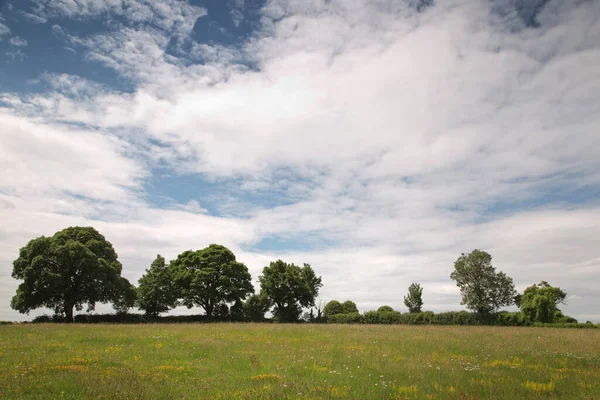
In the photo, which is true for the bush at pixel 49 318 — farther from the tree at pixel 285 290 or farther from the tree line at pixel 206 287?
the tree at pixel 285 290

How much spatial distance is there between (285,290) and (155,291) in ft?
76.3

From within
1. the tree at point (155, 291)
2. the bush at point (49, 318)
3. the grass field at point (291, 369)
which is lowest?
the bush at point (49, 318)

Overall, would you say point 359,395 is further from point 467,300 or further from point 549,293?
point 467,300

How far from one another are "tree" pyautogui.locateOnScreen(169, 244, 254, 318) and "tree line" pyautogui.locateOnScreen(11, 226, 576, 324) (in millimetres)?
146

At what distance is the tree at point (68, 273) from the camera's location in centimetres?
4044

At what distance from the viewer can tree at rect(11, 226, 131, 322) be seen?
4044 centimetres

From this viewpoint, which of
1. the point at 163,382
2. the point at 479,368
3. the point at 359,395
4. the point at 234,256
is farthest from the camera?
the point at 234,256

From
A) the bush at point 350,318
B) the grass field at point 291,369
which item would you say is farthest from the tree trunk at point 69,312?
the bush at point 350,318

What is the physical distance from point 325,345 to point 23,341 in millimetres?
17414

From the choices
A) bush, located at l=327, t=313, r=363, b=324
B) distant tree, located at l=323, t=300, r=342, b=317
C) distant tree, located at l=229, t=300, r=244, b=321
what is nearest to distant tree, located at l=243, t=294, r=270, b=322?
distant tree, located at l=229, t=300, r=244, b=321

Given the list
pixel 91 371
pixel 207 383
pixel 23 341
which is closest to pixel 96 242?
pixel 23 341

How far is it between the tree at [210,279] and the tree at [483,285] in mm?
38096

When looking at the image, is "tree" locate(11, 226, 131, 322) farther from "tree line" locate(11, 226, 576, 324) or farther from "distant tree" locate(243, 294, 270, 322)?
"distant tree" locate(243, 294, 270, 322)

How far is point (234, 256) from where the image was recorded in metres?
60.2
